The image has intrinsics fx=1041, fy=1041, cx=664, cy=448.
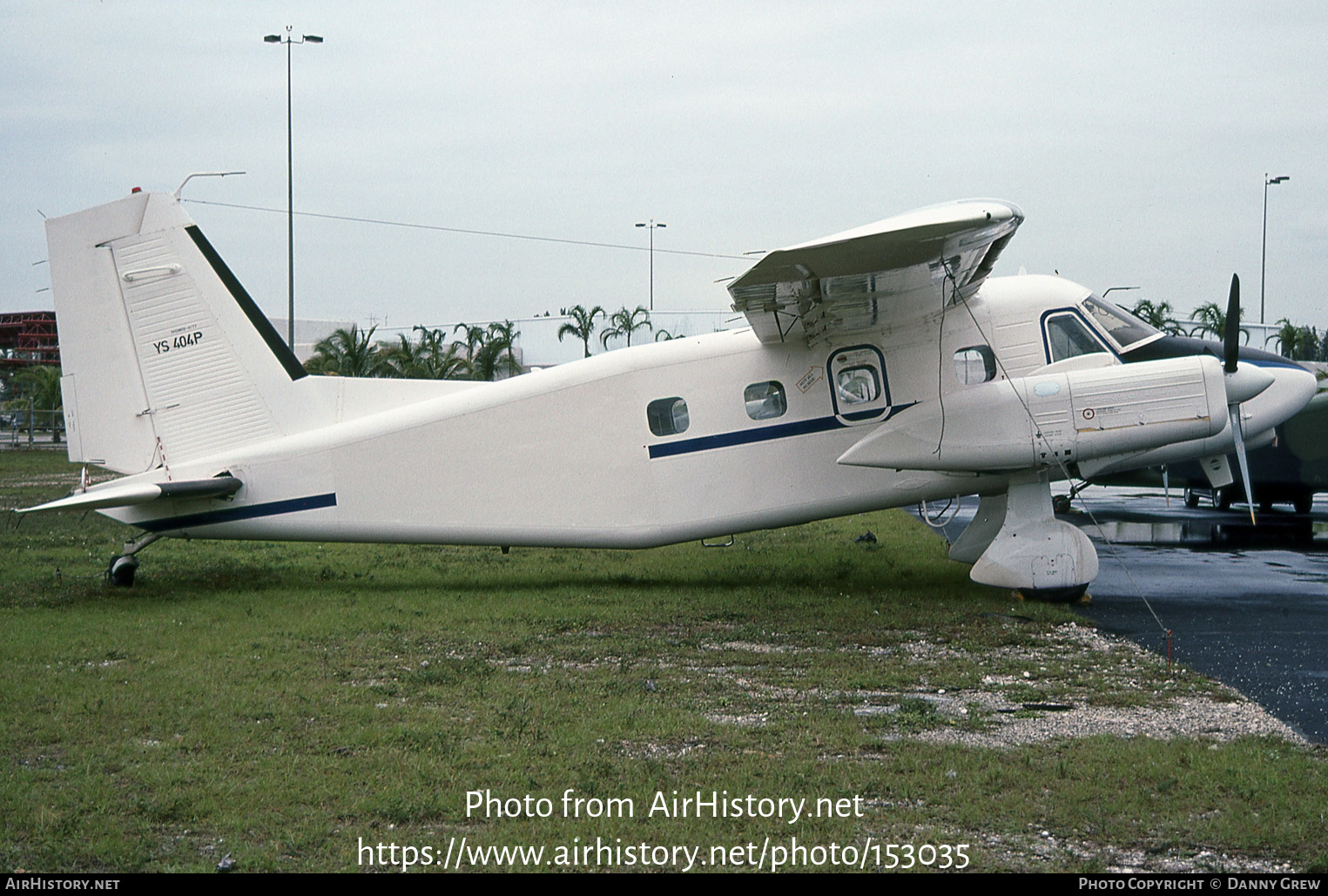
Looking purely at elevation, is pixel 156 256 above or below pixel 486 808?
above

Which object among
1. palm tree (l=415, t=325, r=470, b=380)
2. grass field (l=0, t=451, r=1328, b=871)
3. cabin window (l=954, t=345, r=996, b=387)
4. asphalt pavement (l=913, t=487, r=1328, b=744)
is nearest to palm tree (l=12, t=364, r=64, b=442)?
palm tree (l=415, t=325, r=470, b=380)

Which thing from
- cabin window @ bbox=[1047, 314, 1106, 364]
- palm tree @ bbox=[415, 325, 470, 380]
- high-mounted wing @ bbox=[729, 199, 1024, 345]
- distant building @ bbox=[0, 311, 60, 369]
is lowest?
cabin window @ bbox=[1047, 314, 1106, 364]

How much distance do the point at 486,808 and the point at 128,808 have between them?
5.98 ft

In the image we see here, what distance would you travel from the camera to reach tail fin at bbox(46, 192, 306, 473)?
12.3 m

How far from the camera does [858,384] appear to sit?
11.9 metres

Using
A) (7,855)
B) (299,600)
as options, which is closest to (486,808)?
(7,855)

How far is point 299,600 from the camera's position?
11.7 metres

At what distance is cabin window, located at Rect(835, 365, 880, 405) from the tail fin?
6.51 m

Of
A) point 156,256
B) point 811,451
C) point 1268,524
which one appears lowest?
point 1268,524

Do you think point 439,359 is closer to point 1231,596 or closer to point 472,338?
A: point 472,338

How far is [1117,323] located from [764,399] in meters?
4.05

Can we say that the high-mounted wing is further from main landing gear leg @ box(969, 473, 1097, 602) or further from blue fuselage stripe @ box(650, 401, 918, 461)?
main landing gear leg @ box(969, 473, 1097, 602)

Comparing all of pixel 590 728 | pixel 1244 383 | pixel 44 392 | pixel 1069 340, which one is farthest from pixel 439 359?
pixel 590 728
